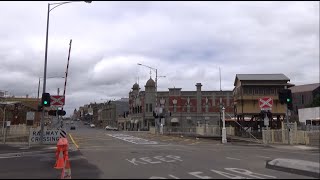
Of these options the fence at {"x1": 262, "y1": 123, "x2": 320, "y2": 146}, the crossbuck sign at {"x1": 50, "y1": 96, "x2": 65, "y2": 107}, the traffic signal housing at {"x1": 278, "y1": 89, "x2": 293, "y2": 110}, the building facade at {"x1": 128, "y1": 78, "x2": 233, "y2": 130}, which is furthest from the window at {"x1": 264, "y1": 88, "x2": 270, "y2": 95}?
the building facade at {"x1": 128, "y1": 78, "x2": 233, "y2": 130}

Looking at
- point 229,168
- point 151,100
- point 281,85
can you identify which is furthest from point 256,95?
point 151,100

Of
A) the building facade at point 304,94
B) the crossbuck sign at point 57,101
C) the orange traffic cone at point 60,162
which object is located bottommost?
the orange traffic cone at point 60,162

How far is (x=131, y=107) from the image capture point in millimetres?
127938

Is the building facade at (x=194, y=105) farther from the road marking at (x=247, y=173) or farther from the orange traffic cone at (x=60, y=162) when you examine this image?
the road marking at (x=247, y=173)

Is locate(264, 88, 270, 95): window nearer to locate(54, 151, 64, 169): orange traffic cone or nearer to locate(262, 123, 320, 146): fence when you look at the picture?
locate(262, 123, 320, 146): fence

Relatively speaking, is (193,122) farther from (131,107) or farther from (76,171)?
(76,171)

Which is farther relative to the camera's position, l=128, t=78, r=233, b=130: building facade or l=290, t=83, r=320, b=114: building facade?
l=290, t=83, r=320, b=114: building facade

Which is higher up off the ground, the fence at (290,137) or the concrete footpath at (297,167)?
the fence at (290,137)

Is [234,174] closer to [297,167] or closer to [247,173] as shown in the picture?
[247,173]

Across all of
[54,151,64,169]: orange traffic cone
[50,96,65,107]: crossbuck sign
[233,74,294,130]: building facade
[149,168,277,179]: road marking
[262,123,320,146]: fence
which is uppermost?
[233,74,294,130]: building facade

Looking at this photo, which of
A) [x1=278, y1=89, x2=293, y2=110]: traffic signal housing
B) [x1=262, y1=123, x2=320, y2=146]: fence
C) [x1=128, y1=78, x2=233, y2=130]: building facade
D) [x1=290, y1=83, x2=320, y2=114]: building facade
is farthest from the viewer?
[x1=290, y1=83, x2=320, y2=114]: building facade

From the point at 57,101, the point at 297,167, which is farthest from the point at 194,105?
the point at 297,167

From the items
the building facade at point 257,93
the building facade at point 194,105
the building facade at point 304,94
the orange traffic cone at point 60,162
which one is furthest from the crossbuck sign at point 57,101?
the building facade at point 304,94

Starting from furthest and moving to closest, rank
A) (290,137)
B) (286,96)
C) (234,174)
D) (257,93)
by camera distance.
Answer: (257,93) → (290,137) → (286,96) → (234,174)
